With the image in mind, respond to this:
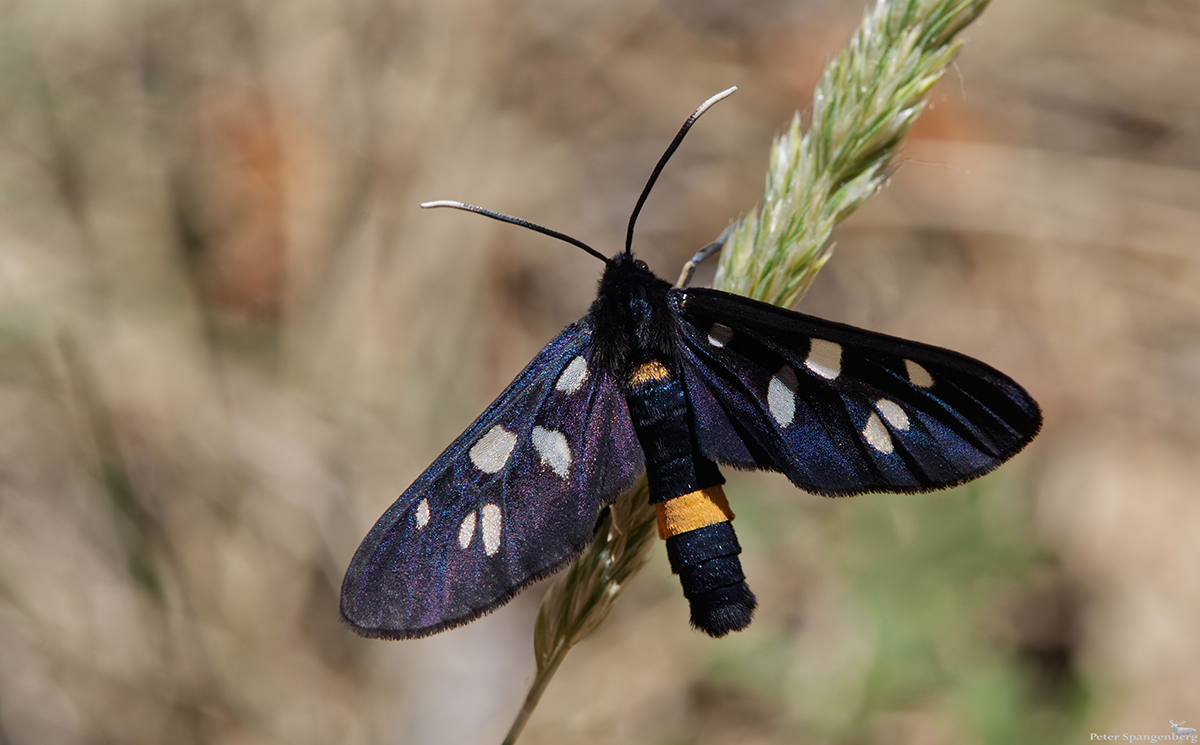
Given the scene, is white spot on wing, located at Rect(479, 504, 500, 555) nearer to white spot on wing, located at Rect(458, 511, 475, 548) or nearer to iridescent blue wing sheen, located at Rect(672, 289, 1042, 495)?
white spot on wing, located at Rect(458, 511, 475, 548)

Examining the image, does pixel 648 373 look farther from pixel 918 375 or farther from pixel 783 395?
pixel 918 375

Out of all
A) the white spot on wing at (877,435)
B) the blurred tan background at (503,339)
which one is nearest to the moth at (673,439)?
the white spot on wing at (877,435)

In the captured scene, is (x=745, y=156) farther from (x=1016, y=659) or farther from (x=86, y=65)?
(x=86, y=65)

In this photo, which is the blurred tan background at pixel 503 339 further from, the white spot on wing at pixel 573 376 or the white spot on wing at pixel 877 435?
the white spot on wing at pixel 573 376

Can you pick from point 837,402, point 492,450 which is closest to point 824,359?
point 837,402

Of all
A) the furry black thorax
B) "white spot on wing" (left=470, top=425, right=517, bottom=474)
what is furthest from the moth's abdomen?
"white spot on wing" (left=470, top=425, right=517, bottom=474)

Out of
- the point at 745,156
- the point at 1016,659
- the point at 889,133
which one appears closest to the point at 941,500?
the point at 1016,659
